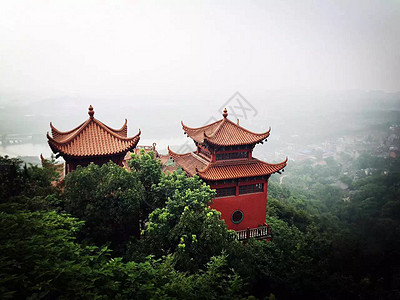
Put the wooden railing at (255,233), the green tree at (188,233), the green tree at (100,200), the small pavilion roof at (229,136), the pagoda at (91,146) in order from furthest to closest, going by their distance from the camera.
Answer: the small pavilion roof at (229,136) → the wooden railing at (255,233) → the pagoda at (91,146) → the green tree at (100,200) → the green tree at (188,233)

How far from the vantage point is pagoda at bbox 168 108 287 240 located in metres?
13.5

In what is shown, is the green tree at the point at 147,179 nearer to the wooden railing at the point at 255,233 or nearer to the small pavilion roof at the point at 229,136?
the small pavilion roof at the point at 229,136

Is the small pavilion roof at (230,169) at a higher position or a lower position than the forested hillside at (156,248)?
higher

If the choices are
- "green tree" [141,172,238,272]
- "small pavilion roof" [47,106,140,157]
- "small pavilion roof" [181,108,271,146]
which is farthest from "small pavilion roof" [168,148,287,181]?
"small pavilion roof" [47,106,140,157]

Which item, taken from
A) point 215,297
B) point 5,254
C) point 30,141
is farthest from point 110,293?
point 30,141

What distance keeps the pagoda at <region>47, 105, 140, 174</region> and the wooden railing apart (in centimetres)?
619

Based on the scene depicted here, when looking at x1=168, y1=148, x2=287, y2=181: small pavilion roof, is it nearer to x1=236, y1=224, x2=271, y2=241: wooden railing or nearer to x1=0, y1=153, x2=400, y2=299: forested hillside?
x1=0, y1=153, x2=400, y2=299: forested hillside

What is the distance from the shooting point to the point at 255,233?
13789 millimetres

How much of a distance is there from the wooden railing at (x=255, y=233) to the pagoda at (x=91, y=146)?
20.3 feet

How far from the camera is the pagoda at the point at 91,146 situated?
11.4 metres

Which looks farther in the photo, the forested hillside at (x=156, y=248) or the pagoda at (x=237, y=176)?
the pagoda at (x=237, y=176)

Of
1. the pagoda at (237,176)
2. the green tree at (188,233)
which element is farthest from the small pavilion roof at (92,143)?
the pagoda at (237,176)

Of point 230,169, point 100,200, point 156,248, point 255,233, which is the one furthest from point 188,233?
point 255,233

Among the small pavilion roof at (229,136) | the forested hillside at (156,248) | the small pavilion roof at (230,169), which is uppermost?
the small pavilion roof at (229,136)
